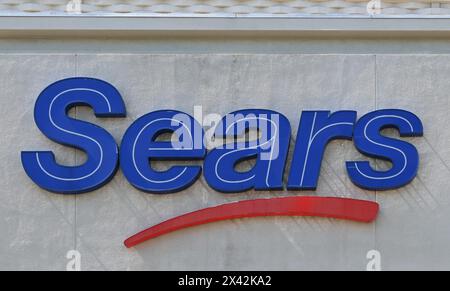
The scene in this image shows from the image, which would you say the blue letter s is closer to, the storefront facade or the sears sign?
the sears sign

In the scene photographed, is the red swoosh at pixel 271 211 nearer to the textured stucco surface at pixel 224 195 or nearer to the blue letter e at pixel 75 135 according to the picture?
the textured stucco surface at pixel 224 195

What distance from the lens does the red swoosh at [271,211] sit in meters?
13.4

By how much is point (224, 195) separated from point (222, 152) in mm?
525

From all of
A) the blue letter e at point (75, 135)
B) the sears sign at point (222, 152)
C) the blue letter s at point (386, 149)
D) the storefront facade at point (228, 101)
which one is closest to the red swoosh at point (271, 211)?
the sears sign at point (222, 152)

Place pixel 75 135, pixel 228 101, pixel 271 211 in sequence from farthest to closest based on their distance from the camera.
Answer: pixel 228 101, pixel 75 135, pixel 271 211

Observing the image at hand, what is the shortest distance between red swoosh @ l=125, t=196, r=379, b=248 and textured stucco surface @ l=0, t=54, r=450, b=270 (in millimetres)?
119

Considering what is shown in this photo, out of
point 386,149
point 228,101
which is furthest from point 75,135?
point 386,149

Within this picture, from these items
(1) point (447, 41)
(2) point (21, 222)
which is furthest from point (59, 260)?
(1) point (447, 41)

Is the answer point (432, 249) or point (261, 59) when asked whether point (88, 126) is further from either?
point (432, 249)

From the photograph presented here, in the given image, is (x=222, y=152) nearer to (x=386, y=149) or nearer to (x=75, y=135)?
(x=75, y=135)

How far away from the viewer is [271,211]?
529 inches

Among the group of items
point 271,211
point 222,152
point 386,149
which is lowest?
point 271,211

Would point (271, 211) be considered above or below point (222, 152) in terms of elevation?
below

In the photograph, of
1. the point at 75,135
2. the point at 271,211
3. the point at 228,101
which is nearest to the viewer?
the point at 271,211
